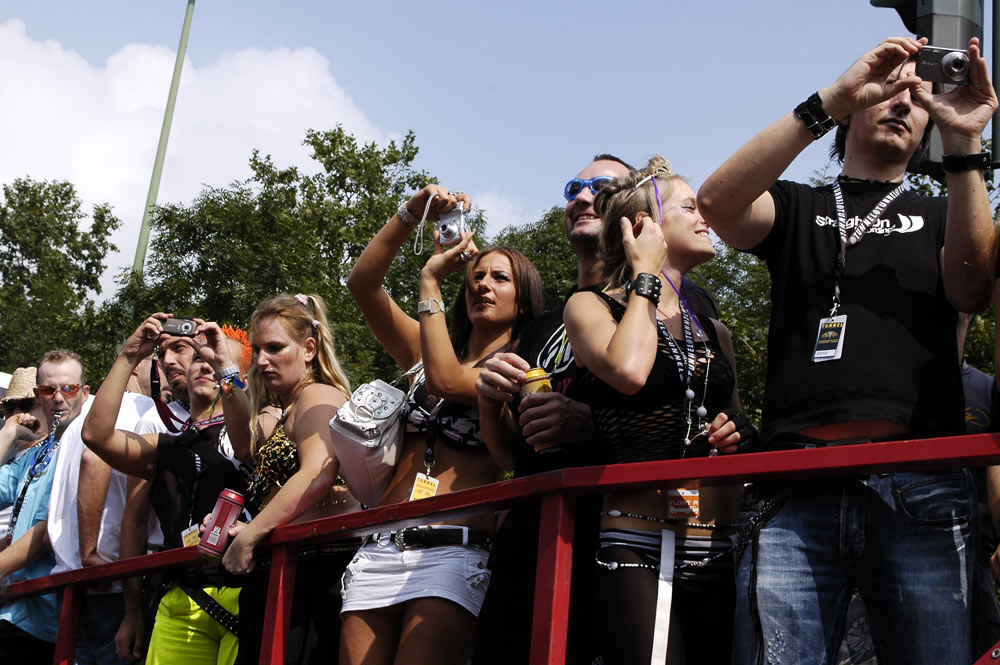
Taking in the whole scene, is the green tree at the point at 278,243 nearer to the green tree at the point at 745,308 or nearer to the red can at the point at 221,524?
the green tree at the point at 745,308

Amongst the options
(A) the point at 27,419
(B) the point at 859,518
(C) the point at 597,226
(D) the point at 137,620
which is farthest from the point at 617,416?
(A) the point at 27,419

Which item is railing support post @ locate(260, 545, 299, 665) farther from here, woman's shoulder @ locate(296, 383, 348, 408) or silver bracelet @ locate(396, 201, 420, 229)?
silver bracelet @ locate(396, 201, 420, 229)

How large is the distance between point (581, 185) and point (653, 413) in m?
1.86

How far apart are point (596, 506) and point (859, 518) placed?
0.77 meters

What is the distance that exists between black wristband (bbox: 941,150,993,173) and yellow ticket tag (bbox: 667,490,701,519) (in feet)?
3.39

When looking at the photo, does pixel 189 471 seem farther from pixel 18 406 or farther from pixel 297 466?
pixel 18 406

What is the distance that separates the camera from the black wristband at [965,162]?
2500 mm

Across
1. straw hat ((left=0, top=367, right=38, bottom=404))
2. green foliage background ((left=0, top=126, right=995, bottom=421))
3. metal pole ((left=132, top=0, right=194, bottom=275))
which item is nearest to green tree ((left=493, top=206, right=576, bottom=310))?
green foliage background ((left=0, top=126, right=995, bottom=421))

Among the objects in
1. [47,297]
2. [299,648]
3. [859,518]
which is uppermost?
[47,297]

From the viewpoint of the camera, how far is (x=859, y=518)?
2363 millimetres

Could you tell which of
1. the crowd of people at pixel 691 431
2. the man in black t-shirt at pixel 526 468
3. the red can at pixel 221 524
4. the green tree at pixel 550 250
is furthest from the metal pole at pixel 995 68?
the green tree at pixel 550 250

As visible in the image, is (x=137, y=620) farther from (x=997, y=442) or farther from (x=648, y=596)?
(x=997, y=442)

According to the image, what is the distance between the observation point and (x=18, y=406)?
695cm

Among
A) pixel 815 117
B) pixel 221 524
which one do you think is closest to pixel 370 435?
pixel 221 524
